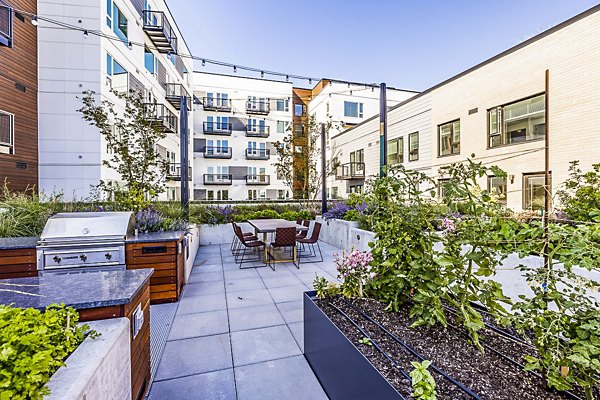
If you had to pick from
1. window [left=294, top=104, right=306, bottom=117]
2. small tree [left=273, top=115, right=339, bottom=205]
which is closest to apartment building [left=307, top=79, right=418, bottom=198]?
window [left=294, top=104, right=306, bottom=117]

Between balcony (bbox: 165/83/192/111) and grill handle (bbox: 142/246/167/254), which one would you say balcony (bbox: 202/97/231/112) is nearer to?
balcony (bbox: 165/83/192/111)

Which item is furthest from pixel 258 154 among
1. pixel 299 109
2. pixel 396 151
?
pixel 396 151

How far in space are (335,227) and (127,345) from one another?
6.55m

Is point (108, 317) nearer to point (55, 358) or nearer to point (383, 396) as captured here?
point (55, 358)

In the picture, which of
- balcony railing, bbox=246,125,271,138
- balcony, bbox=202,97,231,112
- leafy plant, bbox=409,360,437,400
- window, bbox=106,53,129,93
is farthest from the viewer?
balcony railing, bbox=246,125,271,138

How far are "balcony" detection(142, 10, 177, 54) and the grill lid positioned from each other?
11155mm

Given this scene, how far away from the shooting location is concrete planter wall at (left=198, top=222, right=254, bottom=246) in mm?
7898

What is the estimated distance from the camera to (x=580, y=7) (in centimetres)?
671

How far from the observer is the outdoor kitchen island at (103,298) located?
149 cm

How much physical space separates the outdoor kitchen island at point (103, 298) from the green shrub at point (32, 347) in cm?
20

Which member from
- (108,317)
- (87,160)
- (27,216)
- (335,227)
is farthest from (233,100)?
(108,317)

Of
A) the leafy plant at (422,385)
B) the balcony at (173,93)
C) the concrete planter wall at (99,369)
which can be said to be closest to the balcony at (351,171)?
the balcony at (173,93)

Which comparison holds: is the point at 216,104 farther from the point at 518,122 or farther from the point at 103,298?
the point at 103,298

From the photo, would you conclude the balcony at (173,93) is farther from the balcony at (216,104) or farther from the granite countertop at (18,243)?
the granite countertop at (18,243)
